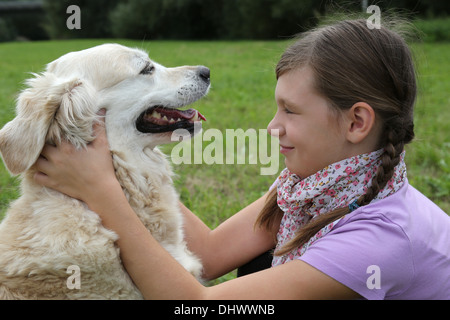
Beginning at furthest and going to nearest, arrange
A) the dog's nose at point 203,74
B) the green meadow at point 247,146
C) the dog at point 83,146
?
the green meadow at point 247,146, the dog's nose at point 203,74, the dog at point 83,146

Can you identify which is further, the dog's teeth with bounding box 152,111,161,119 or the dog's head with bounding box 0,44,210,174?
the dog's teeth with bounding box 152,111,161,119

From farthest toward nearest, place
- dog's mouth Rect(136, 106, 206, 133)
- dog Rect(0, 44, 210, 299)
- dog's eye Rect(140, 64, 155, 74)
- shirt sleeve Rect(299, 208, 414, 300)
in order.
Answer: dog's eye Rect(140, 64, 155, 74) < dog's mouth Rect(136, 106, 206, 133) < dog Rect(0, 44, 210, 299) < shirt sleeve Rect(299, 208, 414, 300)

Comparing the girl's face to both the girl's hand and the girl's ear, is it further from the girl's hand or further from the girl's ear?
the girl's hand

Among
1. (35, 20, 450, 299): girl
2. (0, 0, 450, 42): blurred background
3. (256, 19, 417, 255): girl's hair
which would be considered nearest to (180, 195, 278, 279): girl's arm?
(35, 20, 450, 299): girl

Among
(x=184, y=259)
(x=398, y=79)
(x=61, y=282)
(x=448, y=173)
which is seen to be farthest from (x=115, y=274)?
(x=448, y=173)

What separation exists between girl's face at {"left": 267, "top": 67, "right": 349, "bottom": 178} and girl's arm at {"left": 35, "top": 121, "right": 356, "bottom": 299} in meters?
0.44

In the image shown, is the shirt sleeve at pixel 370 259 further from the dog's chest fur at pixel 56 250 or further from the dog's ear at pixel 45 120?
the dog's ear at pixel 45 120

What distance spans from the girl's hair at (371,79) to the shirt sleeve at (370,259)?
0.47 feet

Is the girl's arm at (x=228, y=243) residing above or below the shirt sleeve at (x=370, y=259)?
below

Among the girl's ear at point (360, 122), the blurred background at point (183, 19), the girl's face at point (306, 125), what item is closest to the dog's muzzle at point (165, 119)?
the girl's face at point (306, 125)

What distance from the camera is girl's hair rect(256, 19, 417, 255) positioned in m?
1.66

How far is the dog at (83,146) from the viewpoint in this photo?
1623 millimetres

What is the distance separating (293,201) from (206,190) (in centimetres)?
211
